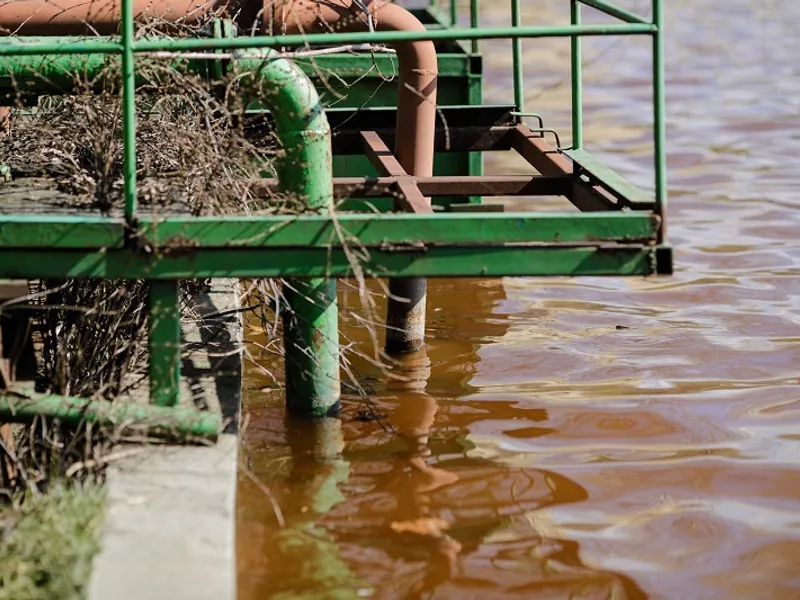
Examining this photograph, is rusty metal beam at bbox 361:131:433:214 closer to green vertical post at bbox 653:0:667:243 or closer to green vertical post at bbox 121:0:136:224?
green vertical post at bbox 653:0:667:243

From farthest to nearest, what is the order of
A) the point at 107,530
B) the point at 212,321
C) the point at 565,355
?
1. the point at 565,355
2. the point at 212,321
3. the point at 107,530

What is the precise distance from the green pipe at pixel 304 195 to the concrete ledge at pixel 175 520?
462 mm

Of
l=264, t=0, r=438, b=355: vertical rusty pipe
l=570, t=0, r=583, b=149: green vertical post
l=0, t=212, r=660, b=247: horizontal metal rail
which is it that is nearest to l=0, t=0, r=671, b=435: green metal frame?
l=0, t=212, r=660, b=247: horizontal metal rail

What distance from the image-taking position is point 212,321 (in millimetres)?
6254

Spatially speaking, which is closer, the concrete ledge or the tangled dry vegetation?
the concrete ledge

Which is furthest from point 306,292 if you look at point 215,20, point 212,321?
point 215,20

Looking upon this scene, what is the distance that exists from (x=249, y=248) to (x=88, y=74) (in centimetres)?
110

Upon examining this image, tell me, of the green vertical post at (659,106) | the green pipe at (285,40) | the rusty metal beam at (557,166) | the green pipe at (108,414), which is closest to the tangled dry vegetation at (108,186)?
the green pipe at (108,414)

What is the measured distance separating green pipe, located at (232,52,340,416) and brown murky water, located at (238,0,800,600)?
0.61 ft

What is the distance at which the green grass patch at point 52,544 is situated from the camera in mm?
3973

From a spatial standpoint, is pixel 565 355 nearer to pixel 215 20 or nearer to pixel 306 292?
pixel 306 292

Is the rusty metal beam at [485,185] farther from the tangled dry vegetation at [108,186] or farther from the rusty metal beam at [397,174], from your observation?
the tangled dry vegetation at [108,186]

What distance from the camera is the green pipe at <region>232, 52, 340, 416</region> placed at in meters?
5.31

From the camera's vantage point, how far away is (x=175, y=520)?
4246 millimetres
